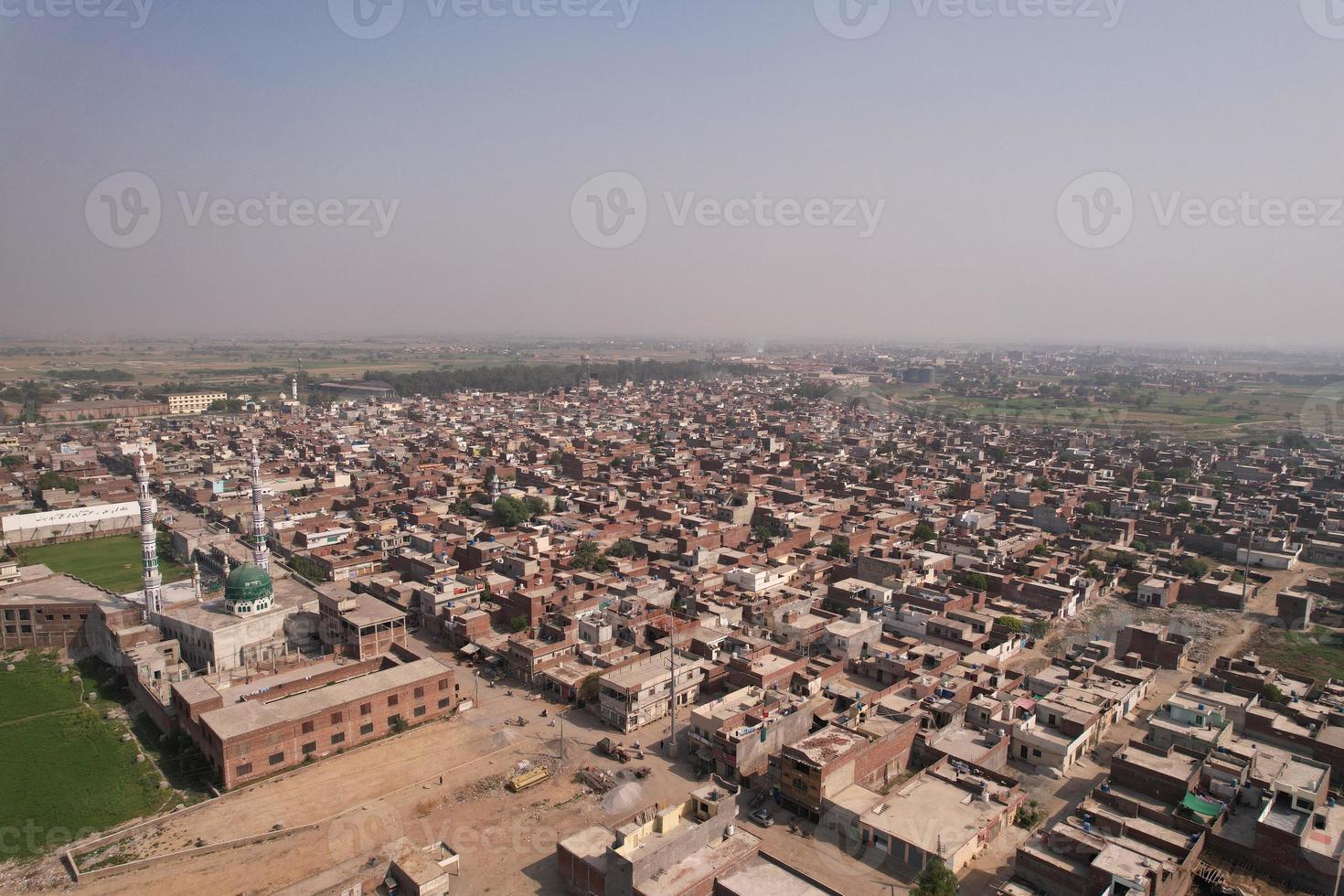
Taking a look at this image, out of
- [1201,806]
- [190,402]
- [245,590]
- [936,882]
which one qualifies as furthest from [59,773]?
[190,402]

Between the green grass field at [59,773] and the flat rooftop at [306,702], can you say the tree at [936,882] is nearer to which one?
the flat rooftop at [306,702]

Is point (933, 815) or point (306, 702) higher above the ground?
point (306, 702)

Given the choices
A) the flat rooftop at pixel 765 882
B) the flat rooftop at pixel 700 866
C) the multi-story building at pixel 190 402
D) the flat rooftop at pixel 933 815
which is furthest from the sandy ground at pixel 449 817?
the multi-story building at pixel 190 402

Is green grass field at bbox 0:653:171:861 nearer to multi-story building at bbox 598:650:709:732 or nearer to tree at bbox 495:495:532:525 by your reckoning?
multi-story building at bbox 598:650:709:732

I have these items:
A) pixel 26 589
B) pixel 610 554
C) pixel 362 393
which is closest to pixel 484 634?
pixel 610 554

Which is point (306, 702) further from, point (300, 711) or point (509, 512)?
point (509, 512)

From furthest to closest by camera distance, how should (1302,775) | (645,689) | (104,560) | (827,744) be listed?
1. (104,560)
2. (645,689)
3. (827,744)
4. (1302,775)

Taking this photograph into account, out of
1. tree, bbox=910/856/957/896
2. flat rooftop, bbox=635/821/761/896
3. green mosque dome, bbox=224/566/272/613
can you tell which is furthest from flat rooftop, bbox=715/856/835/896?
green mosque dome, bbox=224/566/272/613
